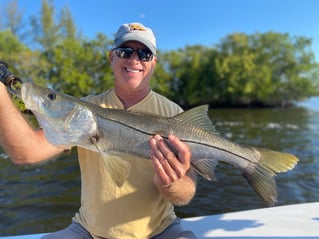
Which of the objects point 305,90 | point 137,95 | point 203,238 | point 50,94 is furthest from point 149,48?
point 305,90

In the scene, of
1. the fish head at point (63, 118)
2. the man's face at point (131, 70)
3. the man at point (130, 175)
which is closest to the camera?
the fish head at point (63, 118)

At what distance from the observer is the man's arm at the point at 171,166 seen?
92.2 inches

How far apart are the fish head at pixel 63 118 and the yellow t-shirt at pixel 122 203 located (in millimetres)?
438

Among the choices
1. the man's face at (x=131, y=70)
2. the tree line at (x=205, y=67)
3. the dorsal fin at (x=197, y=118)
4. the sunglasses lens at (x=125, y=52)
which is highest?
the tree line at (x=205, y=67)

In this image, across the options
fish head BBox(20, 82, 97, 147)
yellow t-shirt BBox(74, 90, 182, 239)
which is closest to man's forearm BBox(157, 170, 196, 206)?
yellow t-shirt BBox(74, 90, 182, 239)

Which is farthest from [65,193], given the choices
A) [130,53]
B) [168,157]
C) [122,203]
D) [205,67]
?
[205,67]

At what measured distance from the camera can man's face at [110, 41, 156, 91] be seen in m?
2.91

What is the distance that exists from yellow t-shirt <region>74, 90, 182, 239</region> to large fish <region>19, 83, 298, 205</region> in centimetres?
38

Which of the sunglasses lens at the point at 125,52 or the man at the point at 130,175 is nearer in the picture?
the man at the point at 130,175

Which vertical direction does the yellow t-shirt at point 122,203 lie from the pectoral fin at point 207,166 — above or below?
below

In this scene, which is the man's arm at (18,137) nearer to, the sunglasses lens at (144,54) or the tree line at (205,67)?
the sunglasses lens at (144,54)

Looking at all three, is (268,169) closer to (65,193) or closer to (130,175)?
(130,175)

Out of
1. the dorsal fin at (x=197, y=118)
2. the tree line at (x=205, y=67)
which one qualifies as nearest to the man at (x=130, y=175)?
the dorsal fin at (x=197, y=118)

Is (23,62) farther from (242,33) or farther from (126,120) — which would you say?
(126,120)
